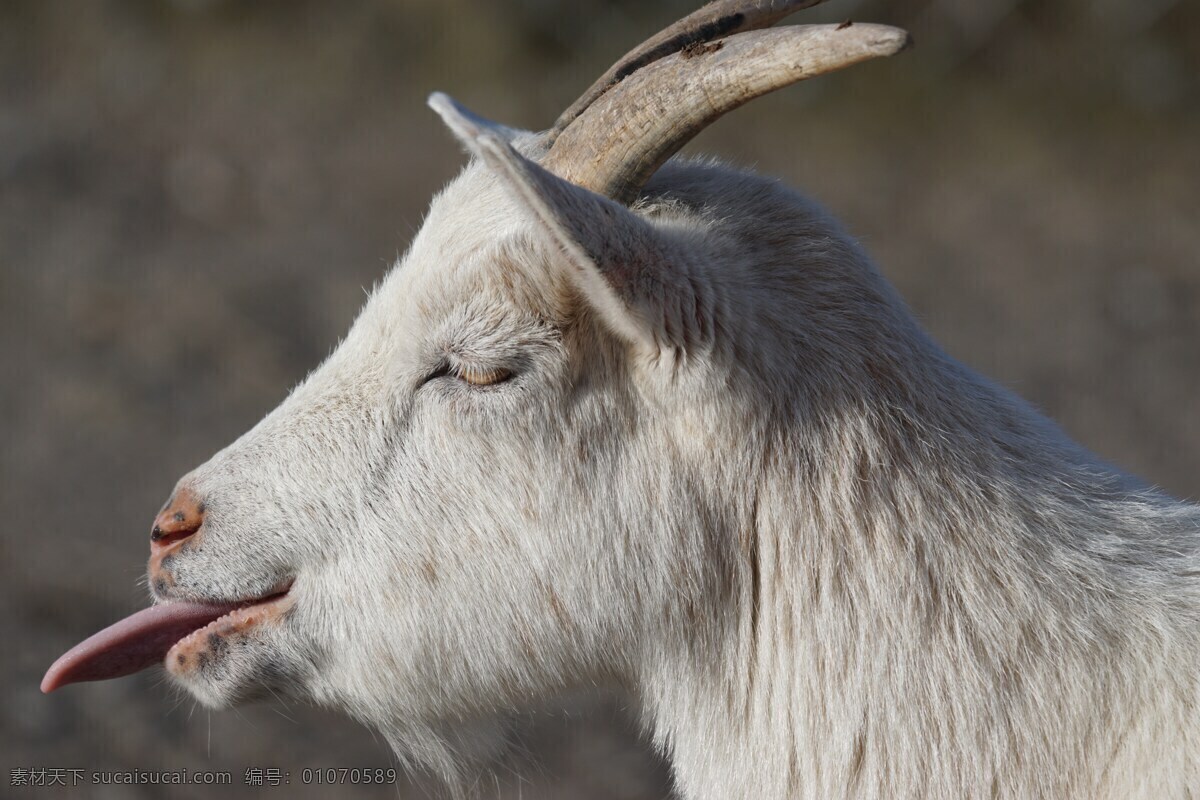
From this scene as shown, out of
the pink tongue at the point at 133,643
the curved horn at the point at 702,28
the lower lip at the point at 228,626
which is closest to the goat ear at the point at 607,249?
the curved horn at the point at 702,28

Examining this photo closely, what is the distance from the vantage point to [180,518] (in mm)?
2768

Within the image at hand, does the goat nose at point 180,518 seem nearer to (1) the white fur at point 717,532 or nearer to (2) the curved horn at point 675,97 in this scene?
(1) the white fur at point 717,532

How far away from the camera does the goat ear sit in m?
2.12

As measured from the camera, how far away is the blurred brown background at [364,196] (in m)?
9.08

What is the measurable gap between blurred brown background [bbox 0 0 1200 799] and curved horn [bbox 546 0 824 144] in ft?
17.3

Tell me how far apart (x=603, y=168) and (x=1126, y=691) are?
55.1 inches

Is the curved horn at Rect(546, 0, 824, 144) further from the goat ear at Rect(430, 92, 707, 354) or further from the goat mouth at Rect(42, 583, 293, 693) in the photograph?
the goat mouth at Rect(42, 583, 293, 693)

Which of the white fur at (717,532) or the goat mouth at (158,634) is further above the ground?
the goat mouth at (158,634)

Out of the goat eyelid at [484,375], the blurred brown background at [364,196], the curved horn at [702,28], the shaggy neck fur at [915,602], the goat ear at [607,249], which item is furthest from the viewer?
the blurred brown background at [364,196]

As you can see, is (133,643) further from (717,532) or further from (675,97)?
(675,97)

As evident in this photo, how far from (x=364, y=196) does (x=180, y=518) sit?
9299mm

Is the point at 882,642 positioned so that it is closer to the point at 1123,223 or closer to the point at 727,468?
the point at 727,468

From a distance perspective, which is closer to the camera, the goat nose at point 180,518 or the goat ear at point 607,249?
the goat ear at point 607,249

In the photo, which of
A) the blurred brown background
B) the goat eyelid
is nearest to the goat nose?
the goat eyelid
